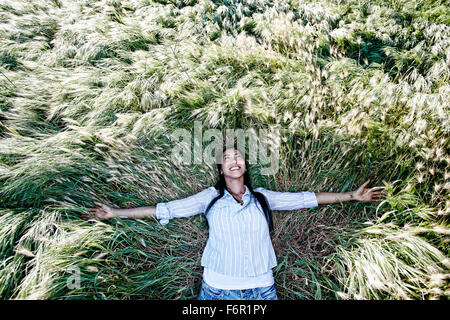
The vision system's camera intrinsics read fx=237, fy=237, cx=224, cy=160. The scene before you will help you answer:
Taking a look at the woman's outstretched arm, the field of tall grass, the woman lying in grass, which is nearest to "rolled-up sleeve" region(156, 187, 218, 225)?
the woman lying in grass

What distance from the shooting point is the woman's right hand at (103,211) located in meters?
2.27

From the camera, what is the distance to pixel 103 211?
7.57 ft

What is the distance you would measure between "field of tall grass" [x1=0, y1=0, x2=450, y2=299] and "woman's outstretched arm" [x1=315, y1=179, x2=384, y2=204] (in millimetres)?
142

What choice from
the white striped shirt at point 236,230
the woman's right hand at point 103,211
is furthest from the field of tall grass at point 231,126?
the white striped shirt at point 236,230

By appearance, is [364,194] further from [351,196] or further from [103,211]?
[103,211]

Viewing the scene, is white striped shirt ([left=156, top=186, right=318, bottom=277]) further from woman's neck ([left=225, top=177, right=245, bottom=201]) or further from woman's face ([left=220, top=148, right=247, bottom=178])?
woman's face ([left=220, top=148, right=247, bottom=178])

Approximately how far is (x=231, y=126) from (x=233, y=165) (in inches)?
25.4

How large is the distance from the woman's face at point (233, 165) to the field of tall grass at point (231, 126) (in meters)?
0.44

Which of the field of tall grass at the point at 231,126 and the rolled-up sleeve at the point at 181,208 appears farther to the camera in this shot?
the rolled-up sleeve at the point at 181,208

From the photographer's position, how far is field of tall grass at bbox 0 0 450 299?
81.0 inches

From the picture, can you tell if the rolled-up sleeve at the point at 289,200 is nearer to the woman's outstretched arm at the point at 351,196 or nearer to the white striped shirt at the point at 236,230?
the white striped shirt at the point at 236,230

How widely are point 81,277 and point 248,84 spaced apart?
2538 mm
